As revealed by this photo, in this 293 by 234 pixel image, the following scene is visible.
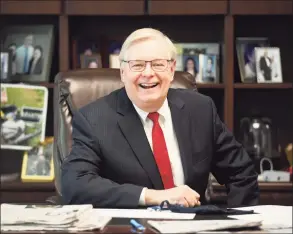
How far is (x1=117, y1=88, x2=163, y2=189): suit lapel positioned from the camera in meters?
2.34

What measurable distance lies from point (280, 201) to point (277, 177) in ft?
0.41

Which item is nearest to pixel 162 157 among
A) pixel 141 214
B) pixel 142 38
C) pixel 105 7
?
pixel 142 38

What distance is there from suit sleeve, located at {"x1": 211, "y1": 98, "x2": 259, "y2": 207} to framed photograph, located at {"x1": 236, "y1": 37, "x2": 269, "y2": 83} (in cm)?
121

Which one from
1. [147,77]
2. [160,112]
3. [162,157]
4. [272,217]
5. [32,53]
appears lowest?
[272,217]

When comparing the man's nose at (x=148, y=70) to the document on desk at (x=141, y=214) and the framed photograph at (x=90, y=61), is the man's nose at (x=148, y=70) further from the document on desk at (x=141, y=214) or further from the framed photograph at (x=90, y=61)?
the framed photograph at (x=90, y=61)

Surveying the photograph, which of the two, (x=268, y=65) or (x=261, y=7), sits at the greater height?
(x=261, y=7)

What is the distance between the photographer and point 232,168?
8.15 ft

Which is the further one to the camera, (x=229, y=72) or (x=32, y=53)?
(x=32, y=53)

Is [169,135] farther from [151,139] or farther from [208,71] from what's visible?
[208,71]

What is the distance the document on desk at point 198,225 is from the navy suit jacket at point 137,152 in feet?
1.78

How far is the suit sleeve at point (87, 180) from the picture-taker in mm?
2113

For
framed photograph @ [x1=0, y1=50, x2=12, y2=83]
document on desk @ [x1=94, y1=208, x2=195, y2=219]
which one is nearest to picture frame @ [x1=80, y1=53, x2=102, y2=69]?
framed photograph @ [x1=0, y1=50, x2=12, y2=83]

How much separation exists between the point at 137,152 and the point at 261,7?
60.8 inches

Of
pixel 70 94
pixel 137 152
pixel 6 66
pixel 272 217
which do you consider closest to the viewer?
pixel 272 217
